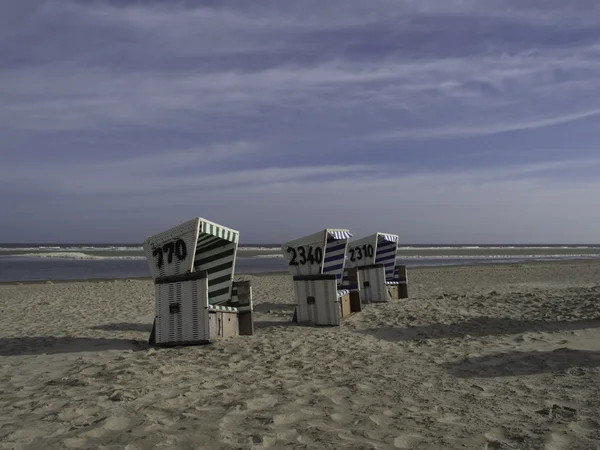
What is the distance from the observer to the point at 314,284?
1021 centimetres

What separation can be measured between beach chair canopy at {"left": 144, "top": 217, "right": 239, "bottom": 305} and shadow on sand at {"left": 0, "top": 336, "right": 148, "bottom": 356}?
1.16 metres

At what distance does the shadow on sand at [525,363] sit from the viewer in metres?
6.07

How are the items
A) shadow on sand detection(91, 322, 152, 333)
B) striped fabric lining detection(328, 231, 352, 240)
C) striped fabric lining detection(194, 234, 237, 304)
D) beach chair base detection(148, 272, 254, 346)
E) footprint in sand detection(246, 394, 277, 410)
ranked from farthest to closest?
striped fabric lining detection(328, 231, 352, 240), shadow on sand detection(91, 322, 152, 333), striped fabric lining detection(194, 234, 237, 304), beach chair base detection(148, 272, 254, 346), footprint in sand detection(246, 394, 277, 410)

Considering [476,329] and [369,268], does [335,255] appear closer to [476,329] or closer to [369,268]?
[369,268]

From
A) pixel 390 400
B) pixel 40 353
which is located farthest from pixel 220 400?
pixel 40 353

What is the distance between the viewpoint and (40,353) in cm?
775

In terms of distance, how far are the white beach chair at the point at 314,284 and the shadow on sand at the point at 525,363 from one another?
3554 mm

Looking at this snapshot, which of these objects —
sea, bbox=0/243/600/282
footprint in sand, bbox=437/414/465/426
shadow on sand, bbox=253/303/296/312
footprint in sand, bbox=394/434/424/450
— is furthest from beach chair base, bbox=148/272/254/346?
sea, bbox=0/243/600/282

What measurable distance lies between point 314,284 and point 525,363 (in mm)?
4493

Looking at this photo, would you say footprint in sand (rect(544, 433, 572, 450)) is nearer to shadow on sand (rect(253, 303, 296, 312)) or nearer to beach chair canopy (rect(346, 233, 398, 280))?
shadow on sand (rect(253, 303, 296, 312))

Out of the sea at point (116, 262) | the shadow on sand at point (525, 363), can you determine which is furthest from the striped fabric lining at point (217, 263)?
the sea at point (116, 262)

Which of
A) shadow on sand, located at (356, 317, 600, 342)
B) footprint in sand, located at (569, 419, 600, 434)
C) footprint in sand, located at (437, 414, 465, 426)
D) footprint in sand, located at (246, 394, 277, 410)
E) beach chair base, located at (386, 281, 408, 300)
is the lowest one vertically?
footprint in sand, located at (569, 419, 600, 434)

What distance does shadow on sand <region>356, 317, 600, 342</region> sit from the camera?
8.66 metres

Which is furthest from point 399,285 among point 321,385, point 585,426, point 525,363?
point 585,426
